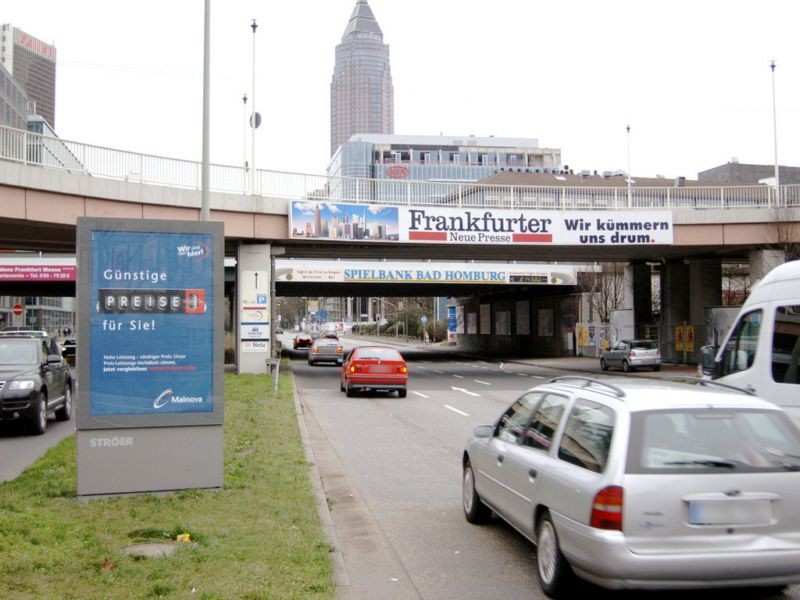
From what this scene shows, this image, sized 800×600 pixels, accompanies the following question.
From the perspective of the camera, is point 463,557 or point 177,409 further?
point 177,409

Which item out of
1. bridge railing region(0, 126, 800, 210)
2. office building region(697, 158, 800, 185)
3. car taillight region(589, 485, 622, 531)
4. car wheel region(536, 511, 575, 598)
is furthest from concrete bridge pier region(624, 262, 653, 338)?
office building region(697, 158, 800, 185)

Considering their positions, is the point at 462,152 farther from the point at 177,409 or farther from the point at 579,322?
the point at 177,409

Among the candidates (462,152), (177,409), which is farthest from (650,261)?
(462,152)

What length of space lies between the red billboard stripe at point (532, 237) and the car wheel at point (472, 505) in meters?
22.6

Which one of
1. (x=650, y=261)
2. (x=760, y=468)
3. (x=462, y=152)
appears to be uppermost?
(x=462, y=152)

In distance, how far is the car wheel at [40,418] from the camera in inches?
554

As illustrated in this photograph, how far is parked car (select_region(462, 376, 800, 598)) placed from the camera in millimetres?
4934

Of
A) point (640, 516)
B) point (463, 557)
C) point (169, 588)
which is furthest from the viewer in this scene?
point (463, 557)

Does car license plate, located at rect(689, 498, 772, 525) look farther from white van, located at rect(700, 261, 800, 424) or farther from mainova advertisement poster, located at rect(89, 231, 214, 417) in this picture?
mainova advertisement poster, located at rect(89, 231, 214, 417)

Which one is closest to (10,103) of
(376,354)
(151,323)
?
(376,354)

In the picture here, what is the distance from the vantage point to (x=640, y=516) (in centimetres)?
494

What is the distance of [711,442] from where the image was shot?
5.24 metres

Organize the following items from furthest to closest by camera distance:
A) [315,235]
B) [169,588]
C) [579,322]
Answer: [579,322] → [315,235] → [169,588]

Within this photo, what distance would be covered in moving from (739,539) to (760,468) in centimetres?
47
